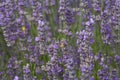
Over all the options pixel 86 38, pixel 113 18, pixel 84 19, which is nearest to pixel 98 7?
pixel 113 18

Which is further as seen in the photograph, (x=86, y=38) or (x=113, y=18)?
(x=113, y=18)

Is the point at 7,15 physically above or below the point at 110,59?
above

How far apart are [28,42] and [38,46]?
294mm

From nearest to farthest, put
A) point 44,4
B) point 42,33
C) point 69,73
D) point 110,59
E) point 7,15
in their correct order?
point 69,73
point 42,33
point 110,59
point 7,15
point 44,4

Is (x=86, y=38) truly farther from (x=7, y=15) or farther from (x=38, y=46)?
(x=7, y=15)

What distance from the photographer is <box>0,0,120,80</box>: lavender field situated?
2.78 metres

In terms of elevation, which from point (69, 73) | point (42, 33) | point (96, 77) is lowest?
point (96, 77)

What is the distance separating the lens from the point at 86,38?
2676 millimetres

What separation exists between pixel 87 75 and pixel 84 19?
112cm

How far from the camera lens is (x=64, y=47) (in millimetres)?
2885

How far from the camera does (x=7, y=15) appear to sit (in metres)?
3.46

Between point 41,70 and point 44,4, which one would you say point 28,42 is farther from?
point 44,4

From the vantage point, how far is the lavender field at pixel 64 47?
278 cm

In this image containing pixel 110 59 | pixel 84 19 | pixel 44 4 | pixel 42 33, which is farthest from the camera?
pixel 44 4
